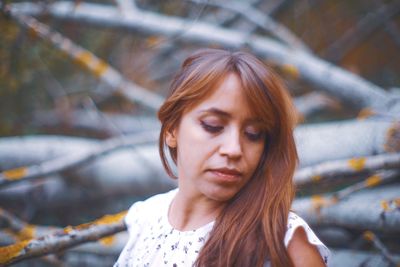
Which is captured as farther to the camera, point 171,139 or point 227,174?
point 171,139

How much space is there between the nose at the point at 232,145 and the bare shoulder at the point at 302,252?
0.89 ft

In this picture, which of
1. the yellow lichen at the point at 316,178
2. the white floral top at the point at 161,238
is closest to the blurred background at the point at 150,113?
the yellow lichen at the point at 316,178

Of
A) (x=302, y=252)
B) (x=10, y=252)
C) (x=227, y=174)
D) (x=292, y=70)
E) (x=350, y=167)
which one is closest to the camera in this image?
(x=302, y=252)

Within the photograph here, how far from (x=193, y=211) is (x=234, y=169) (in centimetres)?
25

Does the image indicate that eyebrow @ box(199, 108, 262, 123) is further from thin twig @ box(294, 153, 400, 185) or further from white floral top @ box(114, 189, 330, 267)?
thin twig @ box(294, 153, 400, 185)

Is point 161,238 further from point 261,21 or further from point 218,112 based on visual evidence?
point 261,21

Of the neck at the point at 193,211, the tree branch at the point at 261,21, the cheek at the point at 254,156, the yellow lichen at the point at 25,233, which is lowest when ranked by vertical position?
the yellow lichen at the point at 25,233

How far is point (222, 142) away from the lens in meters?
1.29

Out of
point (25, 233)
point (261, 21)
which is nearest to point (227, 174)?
point (25, 233)

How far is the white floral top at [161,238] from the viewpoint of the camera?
49.2 inches

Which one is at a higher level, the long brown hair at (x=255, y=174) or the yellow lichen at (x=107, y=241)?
the long brown hair at (x=255, y=174)

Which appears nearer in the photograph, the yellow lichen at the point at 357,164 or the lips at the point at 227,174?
the lips at the point at 227,174

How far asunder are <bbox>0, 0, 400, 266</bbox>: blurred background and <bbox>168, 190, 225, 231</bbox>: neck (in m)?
0.62

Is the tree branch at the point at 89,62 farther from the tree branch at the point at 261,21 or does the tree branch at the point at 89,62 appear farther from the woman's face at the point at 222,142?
the woman's face at the point at 222,142
